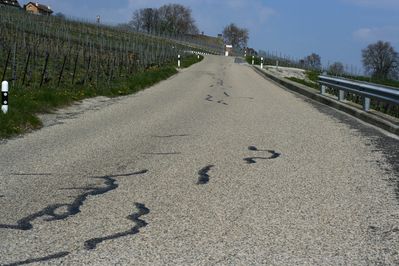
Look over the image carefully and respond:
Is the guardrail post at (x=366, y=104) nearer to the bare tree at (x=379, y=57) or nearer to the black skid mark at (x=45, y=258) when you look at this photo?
the black skid mark at (x=45, y=258)

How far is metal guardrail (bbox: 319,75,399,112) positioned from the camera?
39.9 ft

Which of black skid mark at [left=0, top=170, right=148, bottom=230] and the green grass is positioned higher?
the green grass

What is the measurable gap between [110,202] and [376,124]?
8.62 m

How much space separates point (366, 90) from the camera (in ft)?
47.0

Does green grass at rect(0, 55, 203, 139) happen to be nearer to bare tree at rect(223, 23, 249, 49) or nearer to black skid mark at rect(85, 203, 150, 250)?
black skid mark at rect(85, 203, 150, 250)

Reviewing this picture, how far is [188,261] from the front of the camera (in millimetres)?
4043

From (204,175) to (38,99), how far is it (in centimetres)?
876

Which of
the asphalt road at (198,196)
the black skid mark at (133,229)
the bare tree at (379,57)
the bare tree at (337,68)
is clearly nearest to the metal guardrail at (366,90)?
the asphalt road at (198,196)

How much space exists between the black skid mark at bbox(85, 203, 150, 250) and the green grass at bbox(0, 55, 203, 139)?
5.42m

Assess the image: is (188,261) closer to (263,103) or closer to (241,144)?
(241,144)

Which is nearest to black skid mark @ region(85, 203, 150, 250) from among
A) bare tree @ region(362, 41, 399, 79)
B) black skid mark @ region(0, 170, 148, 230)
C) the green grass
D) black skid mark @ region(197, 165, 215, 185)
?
black skid mark @ region(0, 170, 148, 230)

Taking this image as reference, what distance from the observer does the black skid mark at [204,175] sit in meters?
6.61

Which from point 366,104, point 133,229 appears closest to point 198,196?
point 133,229

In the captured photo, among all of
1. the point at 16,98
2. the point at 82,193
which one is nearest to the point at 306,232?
the point at 82,193
